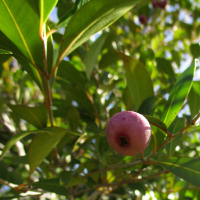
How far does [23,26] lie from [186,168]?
73 centimetres

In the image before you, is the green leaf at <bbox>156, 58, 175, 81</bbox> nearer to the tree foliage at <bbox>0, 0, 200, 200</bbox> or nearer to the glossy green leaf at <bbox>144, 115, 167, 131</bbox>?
the tree foliage at <bbox>0, 0, 200, 200</bbox>

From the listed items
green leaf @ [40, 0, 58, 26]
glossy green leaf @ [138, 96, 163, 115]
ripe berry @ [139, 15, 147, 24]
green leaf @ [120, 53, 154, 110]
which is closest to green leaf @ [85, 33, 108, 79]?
green leaf @ [120, 53, 154, 110]

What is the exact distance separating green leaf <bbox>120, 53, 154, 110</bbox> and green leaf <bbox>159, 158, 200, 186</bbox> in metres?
0.27

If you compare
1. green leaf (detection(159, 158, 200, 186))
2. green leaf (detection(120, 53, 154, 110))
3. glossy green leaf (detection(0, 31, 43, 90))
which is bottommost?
green leaf (detection(159, 158, 200, 186))

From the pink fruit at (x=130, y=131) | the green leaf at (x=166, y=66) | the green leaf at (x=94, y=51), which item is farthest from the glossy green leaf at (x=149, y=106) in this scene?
the green leaf at (x=166, y=66)

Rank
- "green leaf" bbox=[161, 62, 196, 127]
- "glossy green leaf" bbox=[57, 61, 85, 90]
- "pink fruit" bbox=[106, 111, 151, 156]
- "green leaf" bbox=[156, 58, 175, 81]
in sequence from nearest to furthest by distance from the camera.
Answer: "pink fruit" bbox=[106, 111, 151, 156] < "green leaf" bbox=[161, 62, 196, 127] < "glossy green leaf" bbox=[57, 61, 85, 90] < "green leaf" bbox=[156, 58, 175, 81]

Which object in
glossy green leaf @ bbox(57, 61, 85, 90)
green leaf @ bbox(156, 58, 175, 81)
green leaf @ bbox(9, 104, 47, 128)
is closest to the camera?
green leaf @ bbox(9, 104, 47, 128)

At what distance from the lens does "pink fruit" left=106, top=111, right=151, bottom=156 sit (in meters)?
0.73

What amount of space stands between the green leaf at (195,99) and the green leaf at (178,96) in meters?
0.14

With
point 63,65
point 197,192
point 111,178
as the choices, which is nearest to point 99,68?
point 63,65

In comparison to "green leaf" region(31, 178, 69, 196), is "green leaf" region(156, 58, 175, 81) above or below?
above

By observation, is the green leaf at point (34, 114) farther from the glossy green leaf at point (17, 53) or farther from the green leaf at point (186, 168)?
the green leaf at point (186, 168)

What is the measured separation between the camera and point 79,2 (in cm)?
86

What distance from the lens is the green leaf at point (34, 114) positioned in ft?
3.26
